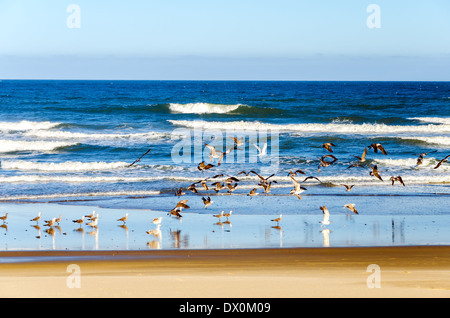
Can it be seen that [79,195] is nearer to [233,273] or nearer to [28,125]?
[233,273]

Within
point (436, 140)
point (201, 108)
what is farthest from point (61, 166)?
point (201, 108)

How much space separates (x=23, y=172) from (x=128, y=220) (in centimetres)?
809

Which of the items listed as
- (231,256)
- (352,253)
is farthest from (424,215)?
(231,256)

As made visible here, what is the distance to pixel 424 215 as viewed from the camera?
33.9ft

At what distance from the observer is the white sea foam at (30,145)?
22.2 m

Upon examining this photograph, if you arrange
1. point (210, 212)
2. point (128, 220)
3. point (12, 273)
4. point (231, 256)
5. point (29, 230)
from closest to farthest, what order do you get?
Answer: point (12, 273), point (231, 256), point (29, 230), point (128, 220), point (210, 212)

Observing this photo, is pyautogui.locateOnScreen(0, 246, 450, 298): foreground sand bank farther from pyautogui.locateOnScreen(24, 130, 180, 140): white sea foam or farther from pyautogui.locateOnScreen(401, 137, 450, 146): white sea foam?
pyautogui.locateOnScreen(24, 130, 180, 140): white sea foam

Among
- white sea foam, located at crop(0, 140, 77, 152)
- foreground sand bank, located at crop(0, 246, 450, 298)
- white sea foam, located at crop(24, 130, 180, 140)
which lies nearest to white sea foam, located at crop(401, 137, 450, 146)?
white sea foam, located at crop(24, 130, 180, 140)

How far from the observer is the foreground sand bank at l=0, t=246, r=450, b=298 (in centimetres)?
624

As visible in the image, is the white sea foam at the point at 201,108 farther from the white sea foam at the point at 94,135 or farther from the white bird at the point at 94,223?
the white bird at the point at 94,223

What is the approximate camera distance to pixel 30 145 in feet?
74.9

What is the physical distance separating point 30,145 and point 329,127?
13.9 metres

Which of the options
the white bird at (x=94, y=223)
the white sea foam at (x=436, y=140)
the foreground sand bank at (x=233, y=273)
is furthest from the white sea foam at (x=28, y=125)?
the foreground sand bank at (x=233, y=273)
